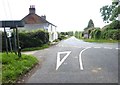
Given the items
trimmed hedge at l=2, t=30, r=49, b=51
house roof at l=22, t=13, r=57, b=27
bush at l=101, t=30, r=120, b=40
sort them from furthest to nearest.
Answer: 1. house roof at l=22, t=13, r=57, b=27
2. bush at l=101, t=30, r=120, b=40
3. trimmed hedge at l=2, t=30, r=49, b=51

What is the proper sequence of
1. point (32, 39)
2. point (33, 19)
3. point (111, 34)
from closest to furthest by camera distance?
point (32, 39) → point (111, 34) → point (33, 19)

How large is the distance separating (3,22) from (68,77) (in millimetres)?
7686

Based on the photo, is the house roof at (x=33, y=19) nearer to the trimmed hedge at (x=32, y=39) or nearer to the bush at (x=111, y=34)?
the bush at (x=111, y=34)

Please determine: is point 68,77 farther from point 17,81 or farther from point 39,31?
point 39,31

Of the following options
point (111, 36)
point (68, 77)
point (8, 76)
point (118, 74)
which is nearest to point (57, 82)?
point (68, 77)

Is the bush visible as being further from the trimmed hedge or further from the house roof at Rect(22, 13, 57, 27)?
the trimmed hedge

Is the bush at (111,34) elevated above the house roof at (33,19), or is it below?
below

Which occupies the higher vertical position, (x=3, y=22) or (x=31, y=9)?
(x=31, y=9)

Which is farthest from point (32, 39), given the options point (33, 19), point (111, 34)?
point (111, 34)

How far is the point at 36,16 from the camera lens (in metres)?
55.6

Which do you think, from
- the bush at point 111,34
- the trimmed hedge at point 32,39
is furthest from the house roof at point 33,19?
the trimmed hedge at point 32,39

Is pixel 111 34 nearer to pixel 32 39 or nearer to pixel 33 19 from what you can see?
pixel 33 19

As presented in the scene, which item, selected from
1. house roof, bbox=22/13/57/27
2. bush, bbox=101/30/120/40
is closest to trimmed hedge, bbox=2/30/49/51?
bush, bbox=101/30/120/40

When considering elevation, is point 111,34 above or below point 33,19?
below
